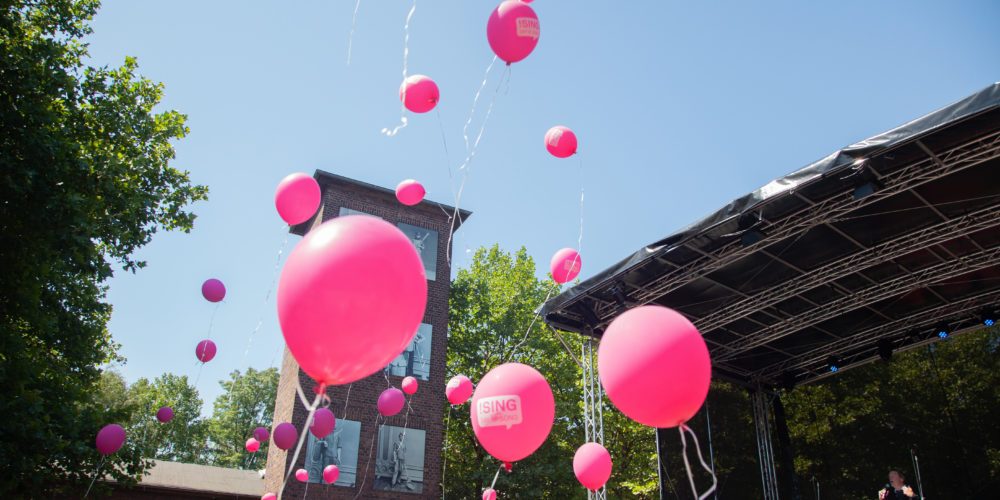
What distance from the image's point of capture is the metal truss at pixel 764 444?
1059 centimetres

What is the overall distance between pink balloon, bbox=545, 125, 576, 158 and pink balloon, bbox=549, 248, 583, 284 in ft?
5.12

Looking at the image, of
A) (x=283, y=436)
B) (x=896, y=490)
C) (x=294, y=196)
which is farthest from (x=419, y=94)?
(x=896, y=490)

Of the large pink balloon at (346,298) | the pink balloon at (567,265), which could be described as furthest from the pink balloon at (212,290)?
the large pink balloon at (346,298)

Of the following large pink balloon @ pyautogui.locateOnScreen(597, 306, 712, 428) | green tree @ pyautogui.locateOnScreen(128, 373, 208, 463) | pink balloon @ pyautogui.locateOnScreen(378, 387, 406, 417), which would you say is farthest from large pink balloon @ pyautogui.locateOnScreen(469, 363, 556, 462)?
green tree @ pyautogui.locateOnScreen(128, 373, 208, 463)

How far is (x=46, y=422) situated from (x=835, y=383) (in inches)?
481

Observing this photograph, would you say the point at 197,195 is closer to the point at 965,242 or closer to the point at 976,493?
the point at 965,242

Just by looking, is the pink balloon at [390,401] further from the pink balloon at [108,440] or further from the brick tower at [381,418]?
the brick tower at [381,418]

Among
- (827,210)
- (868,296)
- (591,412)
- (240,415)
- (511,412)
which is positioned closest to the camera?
(511,412)

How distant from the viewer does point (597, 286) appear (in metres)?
8.45

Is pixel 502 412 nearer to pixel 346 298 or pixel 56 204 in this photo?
pixel 346 298

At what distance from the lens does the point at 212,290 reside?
25.6 ft

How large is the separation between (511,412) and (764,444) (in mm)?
8107

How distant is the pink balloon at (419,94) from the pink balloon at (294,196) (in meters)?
1.03

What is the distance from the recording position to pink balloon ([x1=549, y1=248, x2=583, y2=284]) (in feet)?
23.4
